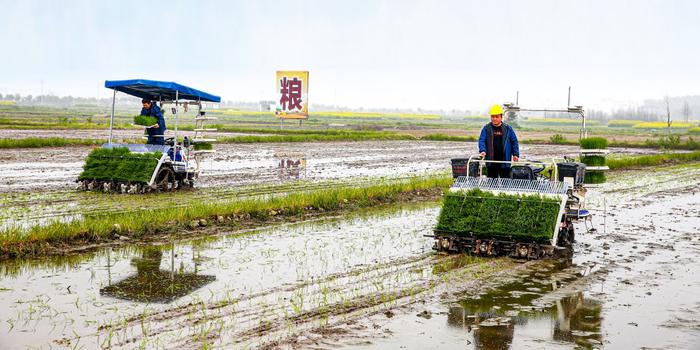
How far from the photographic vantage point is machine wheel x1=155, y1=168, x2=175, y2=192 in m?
18.2

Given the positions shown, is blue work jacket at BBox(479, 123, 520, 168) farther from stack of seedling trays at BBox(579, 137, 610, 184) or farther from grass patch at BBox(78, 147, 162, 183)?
grass patch at BBox(78, 147, 162, 183)

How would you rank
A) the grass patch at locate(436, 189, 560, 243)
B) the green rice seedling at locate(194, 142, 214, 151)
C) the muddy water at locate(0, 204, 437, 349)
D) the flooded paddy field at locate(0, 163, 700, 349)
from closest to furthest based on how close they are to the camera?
the flooded paddy field at locate(0, 163, 700, 349), the muddy water at locate(0, 204, 437, 349), the grass patch at locate(436, 189, 560, 243), the green rice seedling at locate(194, 142, 214, 151)

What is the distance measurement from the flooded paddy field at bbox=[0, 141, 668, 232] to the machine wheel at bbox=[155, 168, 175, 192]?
2.44 ft

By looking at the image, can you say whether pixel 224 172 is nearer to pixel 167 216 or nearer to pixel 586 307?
pixel 167 216

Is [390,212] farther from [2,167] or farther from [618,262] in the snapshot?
[2,167]

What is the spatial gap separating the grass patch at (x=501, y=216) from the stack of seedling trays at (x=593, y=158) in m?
2.21

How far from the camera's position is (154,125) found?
61.5 feet

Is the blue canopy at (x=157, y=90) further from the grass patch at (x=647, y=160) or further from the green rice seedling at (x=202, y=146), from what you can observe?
the grass patch at (x=647, y=160)

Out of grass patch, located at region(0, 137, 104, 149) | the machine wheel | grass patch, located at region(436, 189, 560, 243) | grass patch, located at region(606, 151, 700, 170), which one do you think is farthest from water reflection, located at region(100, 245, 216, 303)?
grass patch, located at region(0, 137, 104, 149)

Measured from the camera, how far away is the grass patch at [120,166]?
17812 mm

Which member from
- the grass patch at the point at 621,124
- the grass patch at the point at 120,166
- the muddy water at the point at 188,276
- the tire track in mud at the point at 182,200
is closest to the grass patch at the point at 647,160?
the tire track in mud at the point at 182,200

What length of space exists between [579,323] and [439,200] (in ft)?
35.0

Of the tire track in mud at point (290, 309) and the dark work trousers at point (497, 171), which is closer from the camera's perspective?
the tire track in mud at point (290, 309)

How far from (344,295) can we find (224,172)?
620 inches
